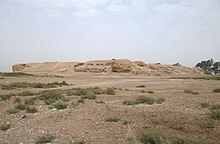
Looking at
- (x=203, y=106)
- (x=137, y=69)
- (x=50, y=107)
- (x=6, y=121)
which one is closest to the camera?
(x=6, y=121)

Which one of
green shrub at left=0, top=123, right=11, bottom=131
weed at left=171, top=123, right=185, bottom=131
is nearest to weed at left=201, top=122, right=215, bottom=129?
weed at left=171, top=123, right=185, bottom=131

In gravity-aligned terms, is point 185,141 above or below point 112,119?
above

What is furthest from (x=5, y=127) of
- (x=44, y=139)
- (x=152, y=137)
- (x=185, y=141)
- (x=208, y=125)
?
(x=208, y=125)

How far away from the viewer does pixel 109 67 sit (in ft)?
267

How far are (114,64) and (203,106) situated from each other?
6491 cm

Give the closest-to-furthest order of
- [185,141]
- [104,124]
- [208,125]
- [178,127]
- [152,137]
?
[185,141], [152,137], [178,127], [208,125], [104,124]

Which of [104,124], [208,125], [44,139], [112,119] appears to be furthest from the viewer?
[112,119]

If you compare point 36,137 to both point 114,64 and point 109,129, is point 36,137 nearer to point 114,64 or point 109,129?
point 109,129

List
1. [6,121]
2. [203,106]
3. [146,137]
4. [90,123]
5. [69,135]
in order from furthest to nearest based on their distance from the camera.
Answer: [203,106], [6,121], [90,123], [69,135], [146,137]

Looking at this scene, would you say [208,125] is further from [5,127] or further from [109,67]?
[109,67]

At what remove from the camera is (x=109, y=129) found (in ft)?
33.4

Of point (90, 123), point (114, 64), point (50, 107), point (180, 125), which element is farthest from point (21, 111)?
point (114, 64)

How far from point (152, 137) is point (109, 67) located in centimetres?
7312

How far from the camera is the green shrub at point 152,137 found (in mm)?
8273
